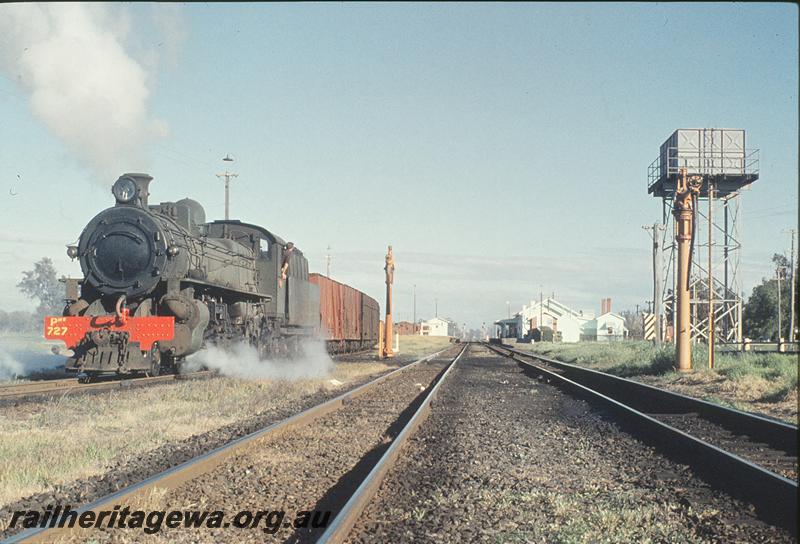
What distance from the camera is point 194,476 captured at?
6.33 meters

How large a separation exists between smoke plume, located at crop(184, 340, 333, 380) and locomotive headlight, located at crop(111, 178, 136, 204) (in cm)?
362

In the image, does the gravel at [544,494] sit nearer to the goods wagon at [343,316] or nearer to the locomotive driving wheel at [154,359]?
the locomotive driving wheel at [154,359]

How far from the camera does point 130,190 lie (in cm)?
1487

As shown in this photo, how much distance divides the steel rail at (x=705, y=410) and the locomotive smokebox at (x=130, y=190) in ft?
34.2

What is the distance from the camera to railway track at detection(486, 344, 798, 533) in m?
5.86

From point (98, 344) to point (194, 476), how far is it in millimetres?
8464

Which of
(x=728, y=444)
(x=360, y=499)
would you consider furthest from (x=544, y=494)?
(x=728, y=444)

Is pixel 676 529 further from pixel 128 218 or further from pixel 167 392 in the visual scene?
pixel 128 218

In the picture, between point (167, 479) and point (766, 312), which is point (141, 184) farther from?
point (766, 312)

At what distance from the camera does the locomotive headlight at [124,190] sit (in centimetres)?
1486

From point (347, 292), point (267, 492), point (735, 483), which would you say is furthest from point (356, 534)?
point (347, 292)

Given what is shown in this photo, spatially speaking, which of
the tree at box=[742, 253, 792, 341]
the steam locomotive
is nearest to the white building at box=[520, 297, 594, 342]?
the tree at box=[742, 253, 792, 341]

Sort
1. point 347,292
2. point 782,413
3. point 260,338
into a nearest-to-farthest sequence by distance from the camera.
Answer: point 782,413 → point 260,338 → point 347,292

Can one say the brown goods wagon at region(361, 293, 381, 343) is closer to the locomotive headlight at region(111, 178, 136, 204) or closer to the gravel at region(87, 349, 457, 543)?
the locomotive headlight at region(111, 178, 136, 204)
